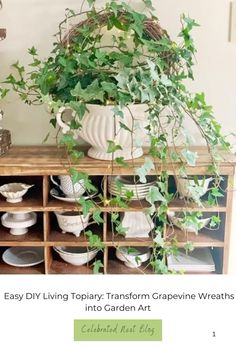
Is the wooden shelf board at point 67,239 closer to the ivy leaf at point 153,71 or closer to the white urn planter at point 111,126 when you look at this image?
the white urn planter at point 111,126

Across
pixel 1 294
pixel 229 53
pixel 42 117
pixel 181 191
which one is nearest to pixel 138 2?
pixel 229 53

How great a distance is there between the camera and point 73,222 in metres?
1.39

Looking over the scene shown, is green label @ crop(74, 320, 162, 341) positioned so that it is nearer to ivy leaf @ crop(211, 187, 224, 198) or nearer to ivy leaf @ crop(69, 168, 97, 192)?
ivy leaf @ crop(69, 168, 97, 192)

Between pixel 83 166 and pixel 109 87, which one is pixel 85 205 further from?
pixel 109 87

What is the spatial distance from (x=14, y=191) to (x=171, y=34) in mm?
757

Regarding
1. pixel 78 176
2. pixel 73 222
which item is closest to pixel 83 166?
pixel 78 176

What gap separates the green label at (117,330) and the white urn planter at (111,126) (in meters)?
0.56

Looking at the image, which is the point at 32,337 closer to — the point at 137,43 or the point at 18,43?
the point at 137,43

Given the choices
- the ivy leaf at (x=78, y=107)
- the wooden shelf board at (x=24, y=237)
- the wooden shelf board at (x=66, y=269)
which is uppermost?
the ivy leaf at (x=78, y=107)

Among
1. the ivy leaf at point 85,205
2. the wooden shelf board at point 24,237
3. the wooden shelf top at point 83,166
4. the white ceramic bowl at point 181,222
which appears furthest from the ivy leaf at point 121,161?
the wooden shelf board at point 24,237

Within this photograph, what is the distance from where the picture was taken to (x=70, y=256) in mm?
1437

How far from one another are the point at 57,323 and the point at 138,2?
1.10 metres

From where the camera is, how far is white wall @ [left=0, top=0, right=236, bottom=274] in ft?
4.86

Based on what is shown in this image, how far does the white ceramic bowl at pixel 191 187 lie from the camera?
1275 mm
